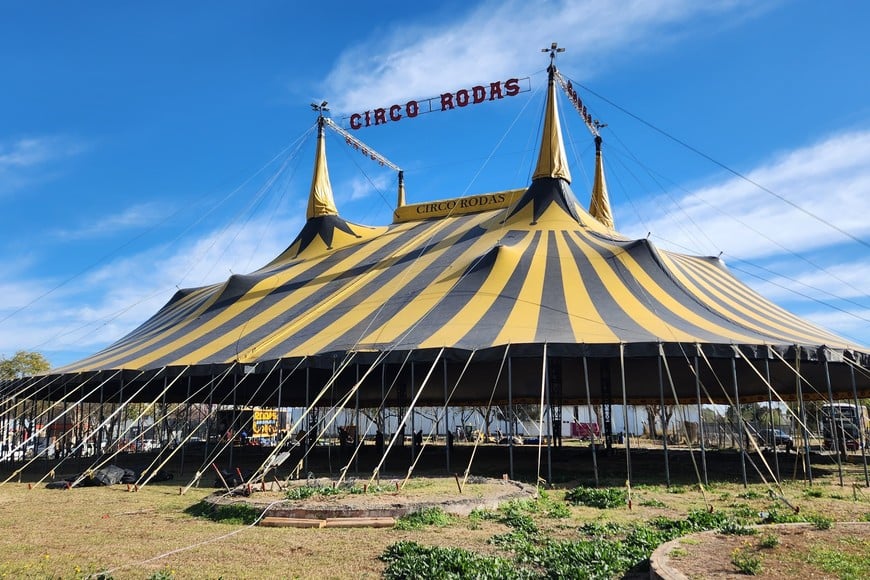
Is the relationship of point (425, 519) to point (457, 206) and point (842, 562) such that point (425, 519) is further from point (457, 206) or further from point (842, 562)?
point (457, 206)

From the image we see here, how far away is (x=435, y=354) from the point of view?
10828 millimetres

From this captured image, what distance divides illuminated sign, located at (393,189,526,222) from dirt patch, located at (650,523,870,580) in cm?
1478

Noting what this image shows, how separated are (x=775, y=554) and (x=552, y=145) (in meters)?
13.1

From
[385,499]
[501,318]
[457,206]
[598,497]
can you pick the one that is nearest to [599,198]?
[457,206]

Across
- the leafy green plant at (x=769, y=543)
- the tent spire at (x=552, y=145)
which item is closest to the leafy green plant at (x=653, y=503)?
the leafy green plant at (x=769, y=543)

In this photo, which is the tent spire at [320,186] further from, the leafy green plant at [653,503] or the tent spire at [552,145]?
the leafy green plant at [653,503]

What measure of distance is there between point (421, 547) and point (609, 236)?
11861mm

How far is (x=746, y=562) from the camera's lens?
4598 millimetres

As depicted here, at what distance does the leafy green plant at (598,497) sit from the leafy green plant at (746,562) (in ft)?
11.1

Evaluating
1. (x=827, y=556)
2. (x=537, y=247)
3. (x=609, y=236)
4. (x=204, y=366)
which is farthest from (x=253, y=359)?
(x=827, y=556)

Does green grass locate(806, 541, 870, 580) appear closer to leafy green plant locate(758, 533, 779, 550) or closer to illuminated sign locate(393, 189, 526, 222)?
leafy green plant locate(758, 533, 779, 550)

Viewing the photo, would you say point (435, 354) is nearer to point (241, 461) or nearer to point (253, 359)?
point (253, 359)

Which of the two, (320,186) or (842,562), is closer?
(842,562)

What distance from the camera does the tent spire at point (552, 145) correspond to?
1678cm
